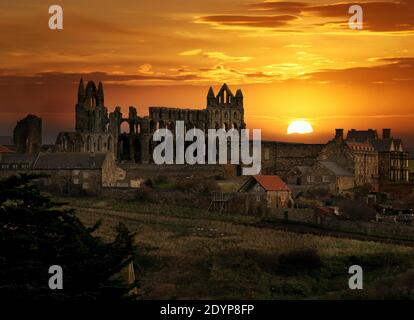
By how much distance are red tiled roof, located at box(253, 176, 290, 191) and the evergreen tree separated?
3805 centimetres

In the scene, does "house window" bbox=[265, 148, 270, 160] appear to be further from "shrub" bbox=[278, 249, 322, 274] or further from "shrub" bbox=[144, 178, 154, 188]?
"shrub" bbox=[278, 249, 322, 274]

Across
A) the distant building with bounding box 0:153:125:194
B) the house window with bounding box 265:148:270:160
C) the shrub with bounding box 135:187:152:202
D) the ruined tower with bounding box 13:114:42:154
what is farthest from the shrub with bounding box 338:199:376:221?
the ruined tower with bounding box 13:114:42:154

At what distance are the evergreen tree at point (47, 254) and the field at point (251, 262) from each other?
7.44 metres

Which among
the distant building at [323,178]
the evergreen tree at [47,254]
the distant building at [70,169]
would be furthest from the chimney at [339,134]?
the evergreen tree at [47,254]

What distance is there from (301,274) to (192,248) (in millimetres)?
7517

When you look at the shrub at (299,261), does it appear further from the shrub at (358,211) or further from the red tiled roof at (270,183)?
the red tiled roof at (270,183)

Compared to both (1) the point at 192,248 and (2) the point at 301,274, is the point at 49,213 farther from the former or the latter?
(1) the point at 192,248

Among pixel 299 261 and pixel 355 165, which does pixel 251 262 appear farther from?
pixel 355 165

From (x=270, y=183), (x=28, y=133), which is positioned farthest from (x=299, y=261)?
(x=28, y=133)

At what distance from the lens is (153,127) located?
9238 cm

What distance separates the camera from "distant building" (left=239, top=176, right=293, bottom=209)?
66000 mm

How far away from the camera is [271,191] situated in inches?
2603

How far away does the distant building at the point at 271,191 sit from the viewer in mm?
66000
